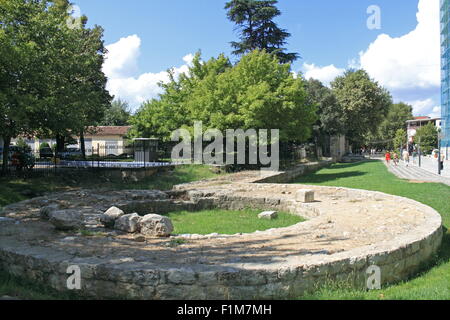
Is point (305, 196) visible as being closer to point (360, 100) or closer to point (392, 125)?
point (360, 100)

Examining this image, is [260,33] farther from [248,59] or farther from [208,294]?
[208,294]

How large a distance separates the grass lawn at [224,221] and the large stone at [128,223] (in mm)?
1278

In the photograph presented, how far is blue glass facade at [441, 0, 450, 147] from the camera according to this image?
4481 cm

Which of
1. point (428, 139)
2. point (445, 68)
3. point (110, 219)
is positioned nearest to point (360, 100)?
point (445, 68)

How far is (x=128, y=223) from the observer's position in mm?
7293

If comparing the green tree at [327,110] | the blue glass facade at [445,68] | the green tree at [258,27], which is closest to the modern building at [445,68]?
the blue glass facade at [445,68]

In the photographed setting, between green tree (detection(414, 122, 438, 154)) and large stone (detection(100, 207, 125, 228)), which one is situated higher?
green tree (detection(414, 122, 438, 154))

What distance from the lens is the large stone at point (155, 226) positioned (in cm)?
688

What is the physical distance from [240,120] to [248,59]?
17.7 ft

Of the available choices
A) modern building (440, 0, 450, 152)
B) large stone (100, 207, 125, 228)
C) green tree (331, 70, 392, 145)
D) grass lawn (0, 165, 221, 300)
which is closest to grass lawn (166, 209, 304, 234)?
large stone (100, 207, 125, 228)

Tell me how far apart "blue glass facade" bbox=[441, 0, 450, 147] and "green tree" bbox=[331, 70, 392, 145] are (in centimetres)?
739

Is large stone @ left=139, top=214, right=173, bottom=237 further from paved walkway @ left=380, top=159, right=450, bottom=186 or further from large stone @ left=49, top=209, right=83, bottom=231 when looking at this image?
paved walkway @ left=380, top=159, right=450, bottom=186

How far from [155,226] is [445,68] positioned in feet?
168

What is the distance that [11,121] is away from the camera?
44.7 ft
